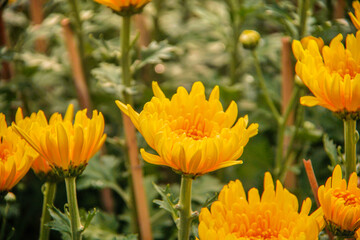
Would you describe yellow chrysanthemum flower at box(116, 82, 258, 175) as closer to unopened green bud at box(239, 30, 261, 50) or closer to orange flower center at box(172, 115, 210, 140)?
orange flower center at box(172, 115, 210, 140)

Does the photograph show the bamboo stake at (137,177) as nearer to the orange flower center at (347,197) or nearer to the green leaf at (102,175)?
the green leaf at (102,175)

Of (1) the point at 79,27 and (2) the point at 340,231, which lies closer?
(2) the point at 340,231

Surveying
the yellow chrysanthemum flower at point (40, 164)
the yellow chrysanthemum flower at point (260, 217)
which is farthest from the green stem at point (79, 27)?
the yellow chrysanthemum flower at point (260, 217)

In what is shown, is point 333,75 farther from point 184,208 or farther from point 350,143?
point 184,208

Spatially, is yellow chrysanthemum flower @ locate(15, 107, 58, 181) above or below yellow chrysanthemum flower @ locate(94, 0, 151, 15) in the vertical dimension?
below

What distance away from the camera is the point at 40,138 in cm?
77

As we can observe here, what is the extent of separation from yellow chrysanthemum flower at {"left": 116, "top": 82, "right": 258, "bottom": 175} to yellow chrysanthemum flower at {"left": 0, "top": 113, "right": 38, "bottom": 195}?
178 millimetres

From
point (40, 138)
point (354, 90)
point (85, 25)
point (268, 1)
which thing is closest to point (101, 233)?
point (40, 138)

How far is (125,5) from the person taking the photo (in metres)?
0.95

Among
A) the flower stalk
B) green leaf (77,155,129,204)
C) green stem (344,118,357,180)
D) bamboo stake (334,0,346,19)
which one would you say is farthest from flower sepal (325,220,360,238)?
bamboo stake (334,0,346,19)

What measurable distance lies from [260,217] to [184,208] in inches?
4.9

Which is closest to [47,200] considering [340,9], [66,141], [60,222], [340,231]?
[60,222]

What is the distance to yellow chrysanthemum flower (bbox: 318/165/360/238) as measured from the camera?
721 mm

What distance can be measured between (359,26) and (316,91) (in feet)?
0.50
